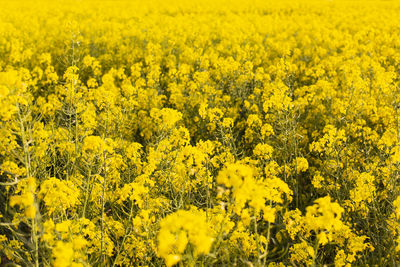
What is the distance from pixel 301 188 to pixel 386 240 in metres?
1.22

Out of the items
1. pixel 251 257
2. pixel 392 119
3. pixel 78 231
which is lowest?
pixel 251 257

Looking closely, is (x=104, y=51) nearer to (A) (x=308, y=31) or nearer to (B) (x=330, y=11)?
(A) (x=308, y=31)

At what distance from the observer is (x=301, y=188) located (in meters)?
Result: 4.20

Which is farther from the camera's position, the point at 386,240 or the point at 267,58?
the point at 267,58

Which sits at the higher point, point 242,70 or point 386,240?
point 242,70

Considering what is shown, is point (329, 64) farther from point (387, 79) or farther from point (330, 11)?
point (330, 11)

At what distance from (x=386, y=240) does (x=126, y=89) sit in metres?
3.52

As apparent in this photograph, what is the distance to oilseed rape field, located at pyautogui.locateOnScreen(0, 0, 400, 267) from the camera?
2.30 meters

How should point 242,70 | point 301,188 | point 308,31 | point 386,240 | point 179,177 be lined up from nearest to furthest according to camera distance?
point 386,240, point 179,177, point 301,188, point 242,70, point 308,31

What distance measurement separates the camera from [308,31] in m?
10.6

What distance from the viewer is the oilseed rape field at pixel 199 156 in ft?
7.55

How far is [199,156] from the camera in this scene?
3150 millimetres

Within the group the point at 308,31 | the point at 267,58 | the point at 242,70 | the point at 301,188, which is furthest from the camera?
the point at 308,31

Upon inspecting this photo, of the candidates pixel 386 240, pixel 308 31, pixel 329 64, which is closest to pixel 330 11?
pixel 308 31
